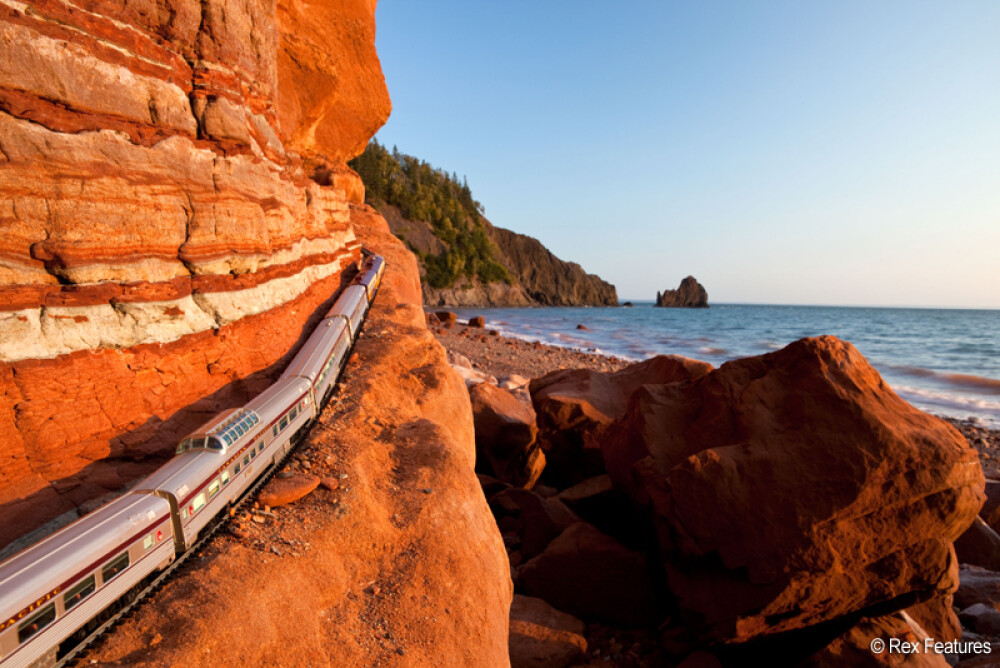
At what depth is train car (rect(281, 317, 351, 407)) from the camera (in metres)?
8.27

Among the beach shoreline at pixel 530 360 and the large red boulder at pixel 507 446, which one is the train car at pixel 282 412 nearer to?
the large red boulder at pixel 507 446

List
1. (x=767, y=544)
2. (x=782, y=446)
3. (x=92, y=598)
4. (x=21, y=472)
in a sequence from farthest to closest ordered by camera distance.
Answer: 1. (x=782, y=446)
2. (x=767, y=544)
3. (x=21, y=472)
4. (x=92, y=598)

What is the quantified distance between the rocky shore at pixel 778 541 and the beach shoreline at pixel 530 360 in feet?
42.6

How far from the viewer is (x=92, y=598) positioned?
4.27m

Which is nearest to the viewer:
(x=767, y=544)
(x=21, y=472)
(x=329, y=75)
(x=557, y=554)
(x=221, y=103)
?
(x=21, y=472)

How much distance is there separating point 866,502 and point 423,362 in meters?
7.93

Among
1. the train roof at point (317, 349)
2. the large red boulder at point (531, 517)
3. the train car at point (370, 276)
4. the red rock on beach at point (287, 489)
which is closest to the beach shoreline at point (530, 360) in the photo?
the train car at point (370, 276)

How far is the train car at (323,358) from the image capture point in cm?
827

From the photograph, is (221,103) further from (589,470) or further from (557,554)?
(589,470)

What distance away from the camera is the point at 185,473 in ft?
17.7

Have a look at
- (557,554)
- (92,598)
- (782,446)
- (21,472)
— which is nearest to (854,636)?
(782,446)

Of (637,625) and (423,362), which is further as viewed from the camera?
(423,362)

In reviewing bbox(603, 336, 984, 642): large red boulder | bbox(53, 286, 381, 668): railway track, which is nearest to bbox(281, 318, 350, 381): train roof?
bbox(53, 286, 381, 668): railway track

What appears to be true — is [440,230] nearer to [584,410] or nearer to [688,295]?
[584,410]
